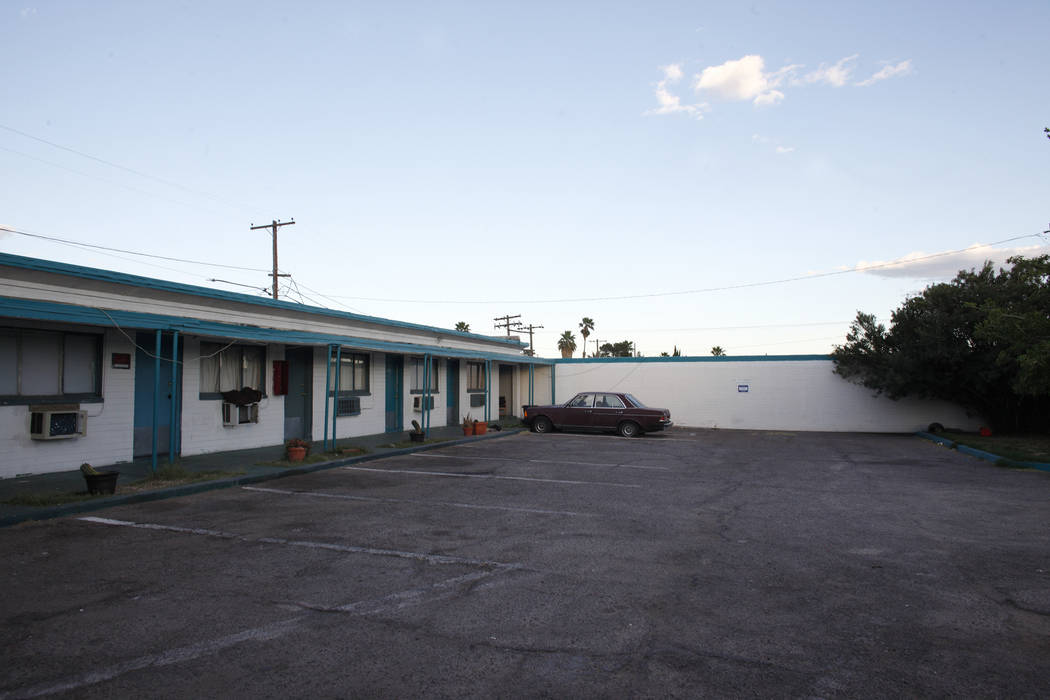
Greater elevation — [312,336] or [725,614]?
[312,336]

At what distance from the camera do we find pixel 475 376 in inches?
942

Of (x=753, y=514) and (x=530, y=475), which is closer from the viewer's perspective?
(x=753, y=514)

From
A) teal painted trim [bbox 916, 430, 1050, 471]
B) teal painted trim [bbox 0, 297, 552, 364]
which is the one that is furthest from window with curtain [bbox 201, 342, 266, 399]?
teal painted trim [bbox 916, 430, 1050, 471]

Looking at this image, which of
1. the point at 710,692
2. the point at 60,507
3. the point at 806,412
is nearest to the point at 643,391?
the point at 806,412

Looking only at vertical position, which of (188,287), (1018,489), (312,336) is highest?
(188,287)

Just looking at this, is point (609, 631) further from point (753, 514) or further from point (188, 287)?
point (188, 287)

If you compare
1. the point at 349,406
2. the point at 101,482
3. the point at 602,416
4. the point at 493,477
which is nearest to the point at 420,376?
the point at 349,406

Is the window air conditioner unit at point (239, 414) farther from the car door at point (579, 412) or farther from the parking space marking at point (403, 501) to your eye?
the car door at point (579, 412)

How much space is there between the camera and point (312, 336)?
13.4m

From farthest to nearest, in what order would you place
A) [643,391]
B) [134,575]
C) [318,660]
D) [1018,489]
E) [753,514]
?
[643,391]
[1018,489]
[753,514]
[134,575]
[318,660]

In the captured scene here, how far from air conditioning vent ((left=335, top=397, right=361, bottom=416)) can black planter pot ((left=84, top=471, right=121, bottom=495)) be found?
7717 millimetres

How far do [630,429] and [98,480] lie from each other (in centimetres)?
1494

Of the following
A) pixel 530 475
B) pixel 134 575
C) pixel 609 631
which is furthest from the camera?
pixel 530 475

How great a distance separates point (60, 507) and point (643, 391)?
2235 cm
